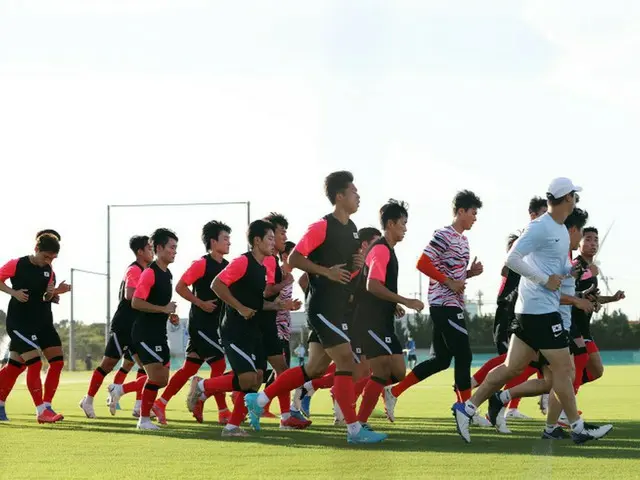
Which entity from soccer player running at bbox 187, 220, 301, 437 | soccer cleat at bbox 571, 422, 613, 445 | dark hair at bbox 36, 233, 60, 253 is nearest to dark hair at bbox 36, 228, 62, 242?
dark hair at bbox 36, 233, 60, 253

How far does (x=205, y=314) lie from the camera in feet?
45.0

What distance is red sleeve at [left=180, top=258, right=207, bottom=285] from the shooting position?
13.3 m

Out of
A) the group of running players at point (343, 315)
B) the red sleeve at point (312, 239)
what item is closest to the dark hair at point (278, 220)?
the group of running players at point (343, 315)

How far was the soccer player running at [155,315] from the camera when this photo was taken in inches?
514

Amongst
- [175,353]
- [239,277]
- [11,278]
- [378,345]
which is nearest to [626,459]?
[378,345]

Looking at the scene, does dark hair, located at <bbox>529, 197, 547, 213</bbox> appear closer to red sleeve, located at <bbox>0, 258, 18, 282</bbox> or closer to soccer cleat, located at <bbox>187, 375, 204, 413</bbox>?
soccer cleat, located at <bbox>187, 375, 204, 413</bbox>

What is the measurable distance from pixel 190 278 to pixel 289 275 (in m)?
1.19

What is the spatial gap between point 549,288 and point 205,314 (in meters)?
5.00

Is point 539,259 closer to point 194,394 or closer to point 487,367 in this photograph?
point 487,367

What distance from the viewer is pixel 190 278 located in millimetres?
13328

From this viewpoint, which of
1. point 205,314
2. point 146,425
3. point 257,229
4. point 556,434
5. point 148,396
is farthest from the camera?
point 205,314

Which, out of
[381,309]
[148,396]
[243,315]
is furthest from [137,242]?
[381,309]

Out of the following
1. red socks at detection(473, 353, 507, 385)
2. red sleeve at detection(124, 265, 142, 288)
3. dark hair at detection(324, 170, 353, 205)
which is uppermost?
dark hair at detection(324, 170, 353, 205)

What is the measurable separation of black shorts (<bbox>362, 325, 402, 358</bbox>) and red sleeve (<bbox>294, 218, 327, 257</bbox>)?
1.60 meters
